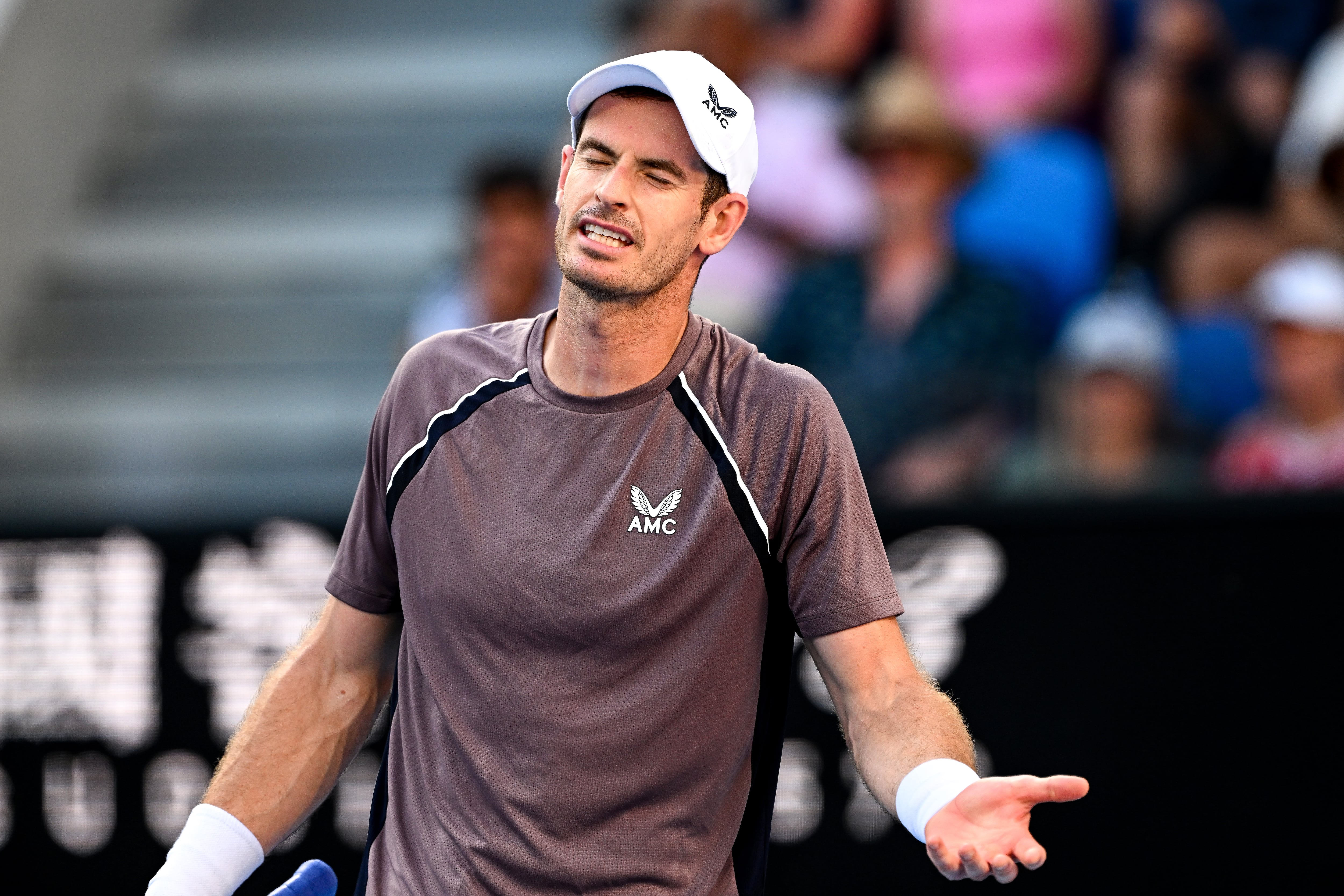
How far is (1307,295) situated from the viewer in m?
5.23

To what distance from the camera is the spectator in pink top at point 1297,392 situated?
5.01 metres

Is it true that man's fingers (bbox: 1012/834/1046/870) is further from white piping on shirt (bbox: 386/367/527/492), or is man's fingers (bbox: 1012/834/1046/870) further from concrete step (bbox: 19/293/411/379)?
concrete step (bbox: 19/293/411/379)

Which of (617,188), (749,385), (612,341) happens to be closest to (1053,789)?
(749,385)

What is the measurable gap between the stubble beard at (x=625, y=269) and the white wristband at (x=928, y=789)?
0.76 metres

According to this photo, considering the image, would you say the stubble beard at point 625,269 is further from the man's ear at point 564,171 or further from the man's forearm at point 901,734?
the man's forearm at point 901,734

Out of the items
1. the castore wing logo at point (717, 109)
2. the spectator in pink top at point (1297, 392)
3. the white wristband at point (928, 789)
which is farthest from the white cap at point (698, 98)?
the spectator in pink top at point (1297, 392)

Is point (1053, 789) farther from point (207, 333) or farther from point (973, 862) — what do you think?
point (207, 333)

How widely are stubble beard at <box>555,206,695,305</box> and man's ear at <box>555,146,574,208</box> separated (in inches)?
2.1

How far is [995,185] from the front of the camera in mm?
5891

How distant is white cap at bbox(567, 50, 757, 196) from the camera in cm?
238

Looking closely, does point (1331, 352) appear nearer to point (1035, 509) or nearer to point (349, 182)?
point (1035, 509)

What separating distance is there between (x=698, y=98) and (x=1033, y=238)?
367 cm

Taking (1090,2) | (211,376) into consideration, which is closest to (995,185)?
(1090,2)

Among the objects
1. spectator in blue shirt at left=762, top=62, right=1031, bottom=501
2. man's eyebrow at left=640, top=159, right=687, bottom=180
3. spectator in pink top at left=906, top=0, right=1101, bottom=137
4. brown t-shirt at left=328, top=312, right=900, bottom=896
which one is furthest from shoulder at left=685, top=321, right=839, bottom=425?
spectator in pink top at left=906, top=0, right=1101, bottom=137
